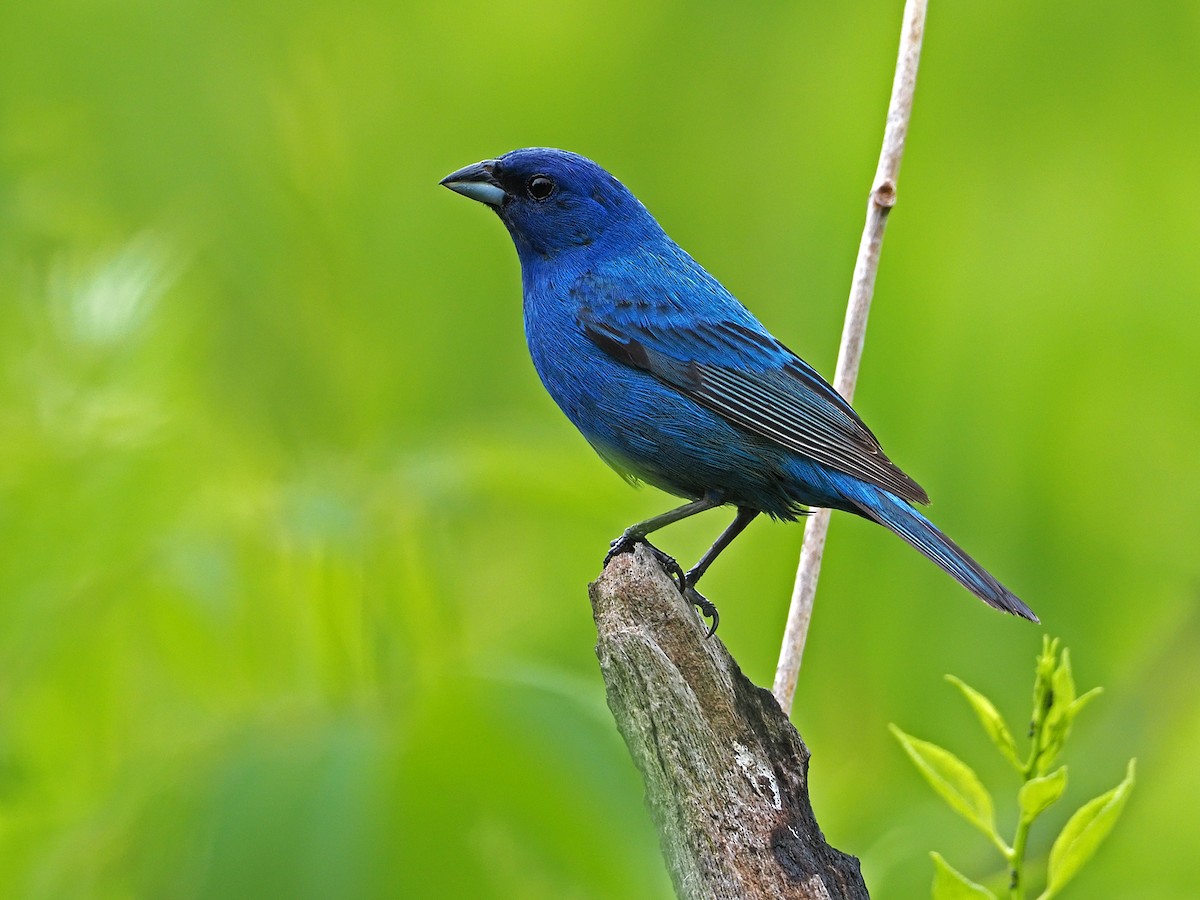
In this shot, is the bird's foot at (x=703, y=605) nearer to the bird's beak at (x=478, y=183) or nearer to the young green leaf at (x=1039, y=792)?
the young green leaf at (x=1039, y=792)

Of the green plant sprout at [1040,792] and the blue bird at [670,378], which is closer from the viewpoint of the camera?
the green plant sprout at [1040,792]

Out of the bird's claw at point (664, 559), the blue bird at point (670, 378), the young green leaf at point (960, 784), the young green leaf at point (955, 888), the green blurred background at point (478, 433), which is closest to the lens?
the young green leaf at point (955, 888)

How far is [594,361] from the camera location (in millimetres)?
3467

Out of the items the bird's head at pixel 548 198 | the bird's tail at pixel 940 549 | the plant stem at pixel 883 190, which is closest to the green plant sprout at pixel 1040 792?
the bird's tail at pixel 940 549

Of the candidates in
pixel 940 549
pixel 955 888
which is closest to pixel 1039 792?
pixel 955 888

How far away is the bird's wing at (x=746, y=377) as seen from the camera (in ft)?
10.3

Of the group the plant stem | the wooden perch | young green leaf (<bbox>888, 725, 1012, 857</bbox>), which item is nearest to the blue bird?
the plant stem

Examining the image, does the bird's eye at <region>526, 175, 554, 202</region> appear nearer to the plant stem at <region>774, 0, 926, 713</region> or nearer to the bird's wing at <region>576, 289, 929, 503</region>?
the bird's wing at <region>576, 289, 929, 503</region>

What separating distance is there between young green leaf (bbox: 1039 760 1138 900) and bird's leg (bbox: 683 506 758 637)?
3.67 ft

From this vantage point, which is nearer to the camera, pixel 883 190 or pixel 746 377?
pixel 883 190

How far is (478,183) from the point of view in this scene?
12.8 feet

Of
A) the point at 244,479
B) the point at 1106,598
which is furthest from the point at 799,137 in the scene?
the point at 244,479

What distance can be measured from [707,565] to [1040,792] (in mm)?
1448

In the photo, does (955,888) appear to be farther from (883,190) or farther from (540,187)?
(540,187)
